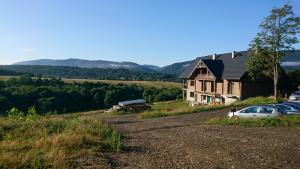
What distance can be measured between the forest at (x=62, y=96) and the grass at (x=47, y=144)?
171ft

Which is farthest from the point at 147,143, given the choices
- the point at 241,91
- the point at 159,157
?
the point at 241,91

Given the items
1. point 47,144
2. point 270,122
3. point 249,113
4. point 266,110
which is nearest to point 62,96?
point 249,113

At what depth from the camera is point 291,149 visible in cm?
1405

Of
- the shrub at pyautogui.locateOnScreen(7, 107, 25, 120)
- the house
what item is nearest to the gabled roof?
the house

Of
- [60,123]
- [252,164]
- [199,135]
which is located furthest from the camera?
[60,123]

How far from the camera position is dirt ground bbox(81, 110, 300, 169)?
38.1ft

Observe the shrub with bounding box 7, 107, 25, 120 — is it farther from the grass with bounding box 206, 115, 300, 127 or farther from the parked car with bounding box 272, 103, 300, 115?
the parked car with bounding box 272, 103, 300, 115

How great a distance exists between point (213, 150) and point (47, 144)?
572 cm

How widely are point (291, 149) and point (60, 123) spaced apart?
10852 millimetres

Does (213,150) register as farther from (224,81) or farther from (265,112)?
(224,81)

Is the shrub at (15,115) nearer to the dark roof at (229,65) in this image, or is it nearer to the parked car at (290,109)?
the parked car at (290,109)

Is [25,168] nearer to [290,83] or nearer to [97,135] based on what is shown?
[97,135]

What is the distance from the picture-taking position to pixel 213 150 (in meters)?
13.8

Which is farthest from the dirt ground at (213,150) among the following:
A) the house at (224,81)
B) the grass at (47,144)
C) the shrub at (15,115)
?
the house at (224,81)
